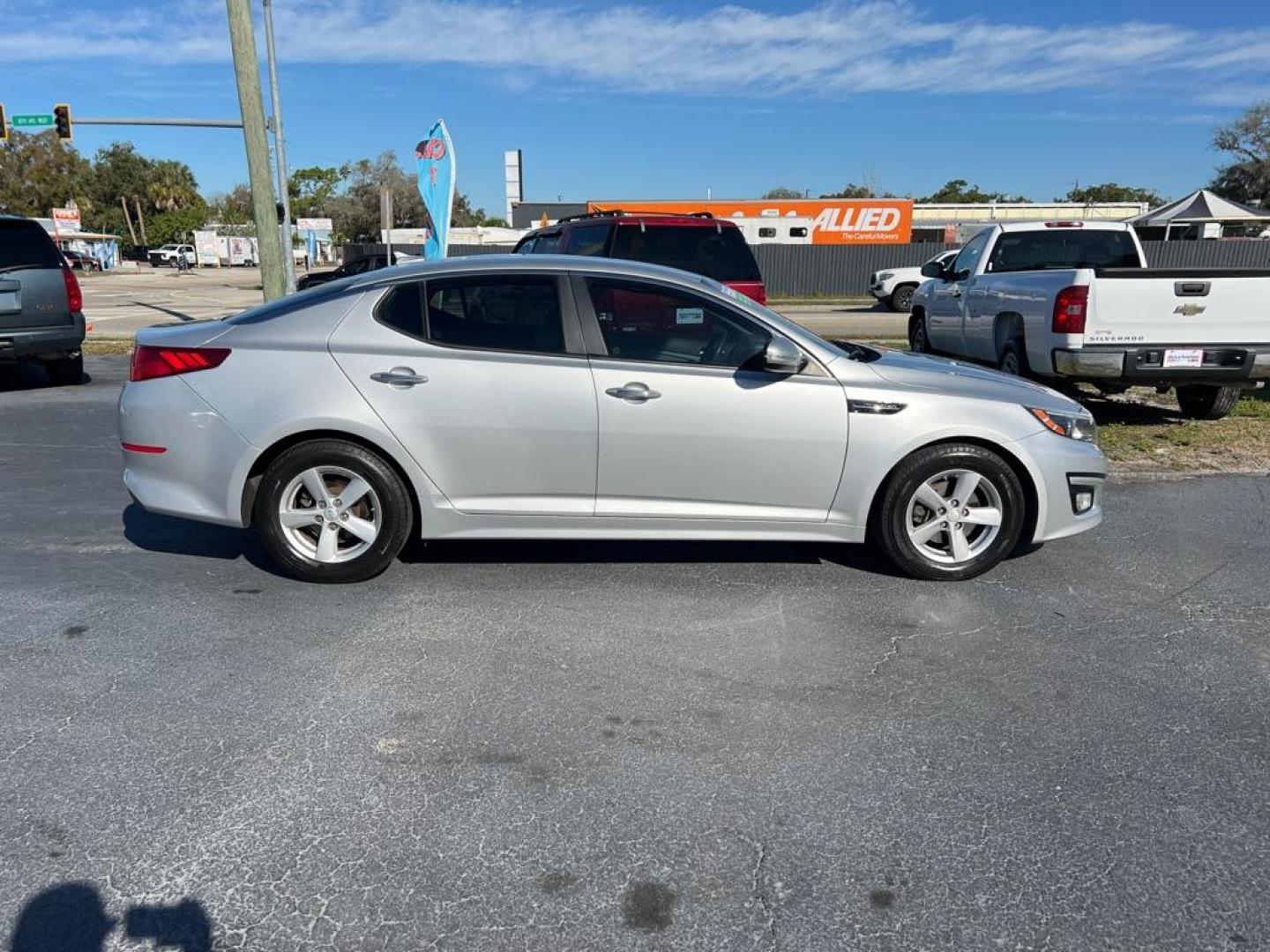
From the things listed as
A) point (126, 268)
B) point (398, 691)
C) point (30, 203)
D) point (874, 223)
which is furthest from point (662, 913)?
point (30, 203)

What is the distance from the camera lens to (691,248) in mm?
9656

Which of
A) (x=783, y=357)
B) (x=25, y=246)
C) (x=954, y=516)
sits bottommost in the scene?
(x=954, y=516)

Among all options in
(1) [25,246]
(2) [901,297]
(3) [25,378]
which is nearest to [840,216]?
(2) [901,297]

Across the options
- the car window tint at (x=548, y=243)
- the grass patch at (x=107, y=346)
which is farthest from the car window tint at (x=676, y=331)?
the grass patch at (x=107, y=346)

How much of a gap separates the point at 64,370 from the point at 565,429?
30.7 ft

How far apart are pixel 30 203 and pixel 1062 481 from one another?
11083 cm

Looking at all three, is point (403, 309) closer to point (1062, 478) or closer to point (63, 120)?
point (1062, 478)

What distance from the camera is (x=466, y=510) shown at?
187 inches

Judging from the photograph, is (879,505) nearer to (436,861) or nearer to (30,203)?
(436,861)

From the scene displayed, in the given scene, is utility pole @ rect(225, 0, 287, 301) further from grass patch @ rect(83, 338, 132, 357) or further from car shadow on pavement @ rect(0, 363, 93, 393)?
car shadow on pavement @ rect(0, 363, 93, 393)

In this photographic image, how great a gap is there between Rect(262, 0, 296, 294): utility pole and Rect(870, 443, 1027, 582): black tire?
44.1 feet

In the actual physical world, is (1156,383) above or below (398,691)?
above

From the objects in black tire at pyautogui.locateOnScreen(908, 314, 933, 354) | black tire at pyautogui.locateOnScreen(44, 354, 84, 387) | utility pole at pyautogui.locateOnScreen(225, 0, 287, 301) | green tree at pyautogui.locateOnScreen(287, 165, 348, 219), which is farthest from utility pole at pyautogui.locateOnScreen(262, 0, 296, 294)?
green tree at pyautogui.locateOnScreen(287, 165, 348, 219)

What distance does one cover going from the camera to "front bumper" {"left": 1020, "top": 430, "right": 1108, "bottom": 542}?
4.82 meters
